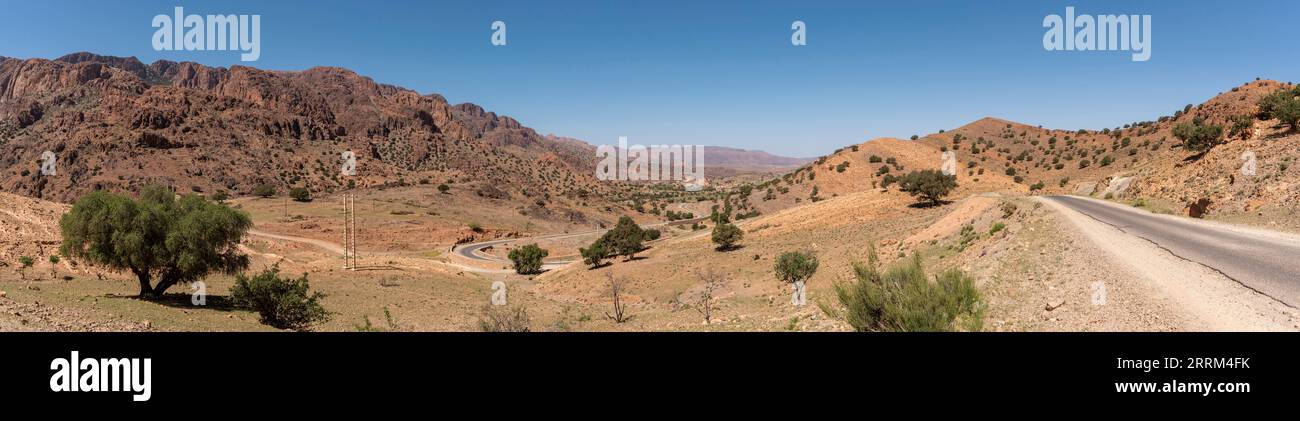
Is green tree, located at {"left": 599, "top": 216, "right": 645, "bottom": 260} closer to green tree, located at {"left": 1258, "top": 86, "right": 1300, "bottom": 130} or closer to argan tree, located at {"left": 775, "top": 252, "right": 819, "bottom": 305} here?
argan tree, located at {"left": 775, "top": 252, "right": 819, "bottom": 305}

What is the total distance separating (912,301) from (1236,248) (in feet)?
35.9

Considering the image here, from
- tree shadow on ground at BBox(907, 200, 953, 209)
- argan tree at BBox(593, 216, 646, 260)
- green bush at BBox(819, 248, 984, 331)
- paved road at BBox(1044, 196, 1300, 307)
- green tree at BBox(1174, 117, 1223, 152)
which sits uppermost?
green tree at BBox(1174, 117, 1223, 152)

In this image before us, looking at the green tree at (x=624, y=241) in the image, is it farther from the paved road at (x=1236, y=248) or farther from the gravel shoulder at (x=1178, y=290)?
the gravel shoulder at (x=1178, y=290)

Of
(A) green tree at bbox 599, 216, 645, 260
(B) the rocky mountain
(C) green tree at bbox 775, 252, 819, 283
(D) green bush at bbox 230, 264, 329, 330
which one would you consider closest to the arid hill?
(C) green tree at bbox 775, 252, 819, 283

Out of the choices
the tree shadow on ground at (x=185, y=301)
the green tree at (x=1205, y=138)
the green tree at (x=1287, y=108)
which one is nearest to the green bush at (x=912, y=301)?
the tree shadow on ground at (x=185, y=301)

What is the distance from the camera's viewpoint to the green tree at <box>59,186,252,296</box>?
17969mm

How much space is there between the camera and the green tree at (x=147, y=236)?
17969 millimetres

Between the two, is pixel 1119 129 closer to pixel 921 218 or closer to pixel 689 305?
pixel 921 218

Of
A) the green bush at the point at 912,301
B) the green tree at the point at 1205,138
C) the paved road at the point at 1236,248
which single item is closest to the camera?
the green bush at the point at 912,301

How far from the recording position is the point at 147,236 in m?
18.5

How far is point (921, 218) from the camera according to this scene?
32.9m

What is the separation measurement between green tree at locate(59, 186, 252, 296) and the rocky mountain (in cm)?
8456

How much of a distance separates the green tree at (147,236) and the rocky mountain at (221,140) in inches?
3329

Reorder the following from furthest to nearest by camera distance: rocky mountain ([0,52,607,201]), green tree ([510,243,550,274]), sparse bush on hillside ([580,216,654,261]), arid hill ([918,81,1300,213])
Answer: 1. rocky mountain ([0,52,607,201])
2. green tree ([510,243,550,274])
3. sparse bush on hillside ([580,216,654,261])
4. arid hill ([918,81,1300,213])
